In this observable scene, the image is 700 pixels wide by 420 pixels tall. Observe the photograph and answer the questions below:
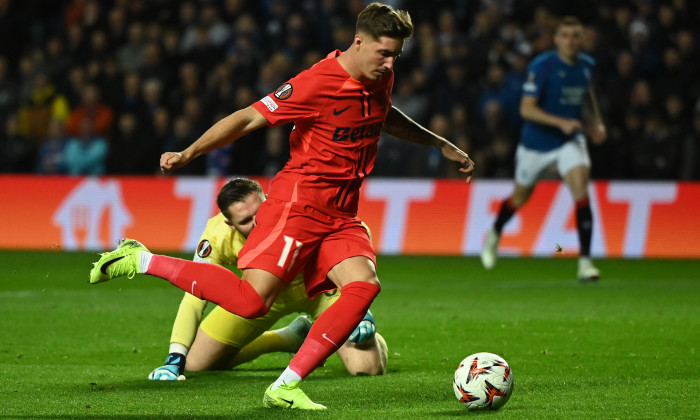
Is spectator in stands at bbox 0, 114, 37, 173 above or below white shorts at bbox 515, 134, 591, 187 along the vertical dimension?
below

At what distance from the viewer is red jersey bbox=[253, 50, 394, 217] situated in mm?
5246

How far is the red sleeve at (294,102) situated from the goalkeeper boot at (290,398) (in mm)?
1152

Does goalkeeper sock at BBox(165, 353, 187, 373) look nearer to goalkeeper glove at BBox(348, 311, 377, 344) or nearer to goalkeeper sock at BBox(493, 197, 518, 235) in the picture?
goalkeeper glove at BBox(348, 311, 377, 344)

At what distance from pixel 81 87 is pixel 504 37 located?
6.05 meters

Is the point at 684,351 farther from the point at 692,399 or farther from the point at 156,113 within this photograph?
the point at 156,113

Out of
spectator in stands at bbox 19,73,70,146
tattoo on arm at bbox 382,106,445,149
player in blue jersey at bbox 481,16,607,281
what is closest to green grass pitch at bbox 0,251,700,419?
player in blue jersey at bbox 481,16,607,281

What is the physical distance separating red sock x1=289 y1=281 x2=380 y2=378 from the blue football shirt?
637 centimetres

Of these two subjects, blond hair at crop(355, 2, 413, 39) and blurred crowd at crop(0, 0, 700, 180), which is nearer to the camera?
blond hair at crop(355, 2, 413, 39)

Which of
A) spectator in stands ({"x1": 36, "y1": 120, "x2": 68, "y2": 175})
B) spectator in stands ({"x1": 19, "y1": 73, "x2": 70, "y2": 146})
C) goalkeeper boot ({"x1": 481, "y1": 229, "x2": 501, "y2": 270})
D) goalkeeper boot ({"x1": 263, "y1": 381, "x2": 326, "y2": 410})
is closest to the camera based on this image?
goalkeeper boot ({"x1": 263, "y1": 381, "x2": 326, "y2": 410})

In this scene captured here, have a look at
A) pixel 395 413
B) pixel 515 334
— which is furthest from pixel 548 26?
pixel 395 413

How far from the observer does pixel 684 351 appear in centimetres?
693

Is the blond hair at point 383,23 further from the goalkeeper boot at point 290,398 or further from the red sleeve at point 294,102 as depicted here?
the goalkeeper boot at point 290,398

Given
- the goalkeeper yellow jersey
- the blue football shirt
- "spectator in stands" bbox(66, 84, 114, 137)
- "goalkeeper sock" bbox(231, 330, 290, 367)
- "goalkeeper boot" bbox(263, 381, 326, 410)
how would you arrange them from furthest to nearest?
"spectator in stands" bbox(66, 84, 114, 137) < the blue football shirt < "goalkeeper sock" bbox(231, 330, 290, 367) < the goalkeeper yellow jersey < "goalkeeper boot" bbox(263, 381, 326, 410)

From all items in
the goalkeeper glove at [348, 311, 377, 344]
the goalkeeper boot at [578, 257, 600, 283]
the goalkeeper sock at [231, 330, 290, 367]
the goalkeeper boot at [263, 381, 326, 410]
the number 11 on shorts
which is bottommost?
the goalkeeper boot at [578, 257, 600, 283]
